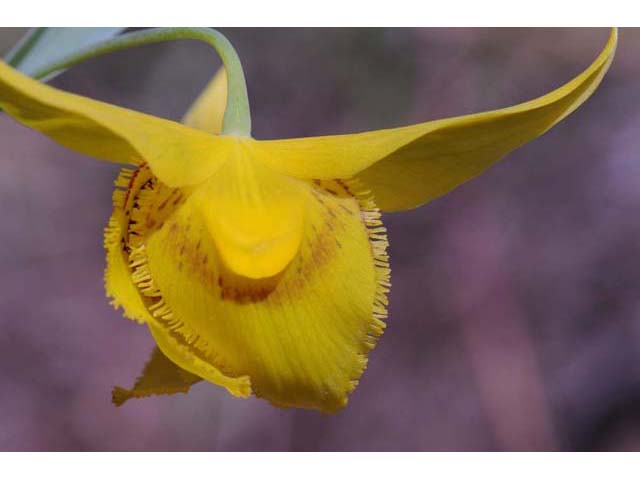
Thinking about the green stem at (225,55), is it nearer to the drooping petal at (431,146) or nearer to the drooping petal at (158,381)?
the drooping petal at (431,146)

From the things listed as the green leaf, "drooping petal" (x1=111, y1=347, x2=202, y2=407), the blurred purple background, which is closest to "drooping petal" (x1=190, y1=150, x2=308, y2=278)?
"drooping petal" (x1=111, y1=347, x2=202, y2=407)

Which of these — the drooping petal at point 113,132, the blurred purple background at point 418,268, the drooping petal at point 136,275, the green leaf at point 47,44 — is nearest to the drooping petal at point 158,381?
the drooping petal at point 136,275

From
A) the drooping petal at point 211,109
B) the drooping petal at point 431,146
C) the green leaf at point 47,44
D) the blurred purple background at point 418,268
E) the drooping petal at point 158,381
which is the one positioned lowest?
the blurred purple background at point 418,268

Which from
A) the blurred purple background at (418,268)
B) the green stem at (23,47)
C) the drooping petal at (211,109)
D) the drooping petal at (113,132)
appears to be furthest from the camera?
the blurred purple background at (418,268)

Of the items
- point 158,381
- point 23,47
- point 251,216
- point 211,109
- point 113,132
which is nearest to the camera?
point 113,132

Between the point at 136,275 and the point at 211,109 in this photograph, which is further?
the point at 211,109

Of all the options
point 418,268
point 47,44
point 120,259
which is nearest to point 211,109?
point 47,44

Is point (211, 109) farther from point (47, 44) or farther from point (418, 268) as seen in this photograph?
point (418, 268)
